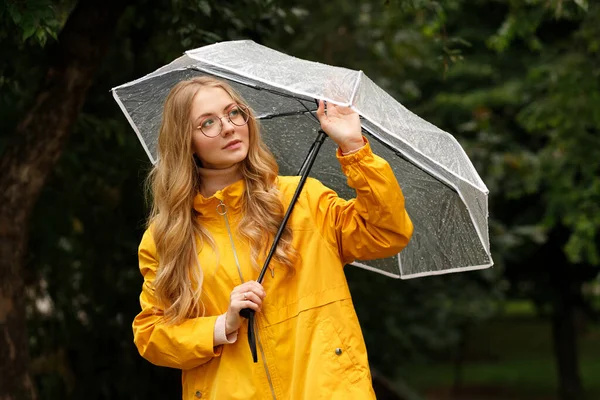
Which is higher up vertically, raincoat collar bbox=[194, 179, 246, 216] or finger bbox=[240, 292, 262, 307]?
raincoat collar bbox=[194, 179, 246, 216]

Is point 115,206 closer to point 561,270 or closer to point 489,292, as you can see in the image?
point 489,292

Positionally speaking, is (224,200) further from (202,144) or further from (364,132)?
(364,132)

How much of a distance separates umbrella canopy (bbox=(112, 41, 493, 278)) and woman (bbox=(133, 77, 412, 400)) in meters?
0.14

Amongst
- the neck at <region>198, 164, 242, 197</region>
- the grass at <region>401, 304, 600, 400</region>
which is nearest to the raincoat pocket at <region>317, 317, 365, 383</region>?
the neck at <region>198, 164, 242, 197</region>

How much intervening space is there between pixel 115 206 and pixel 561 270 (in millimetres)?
10060

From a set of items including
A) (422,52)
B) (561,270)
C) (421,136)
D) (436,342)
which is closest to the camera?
(421,136)

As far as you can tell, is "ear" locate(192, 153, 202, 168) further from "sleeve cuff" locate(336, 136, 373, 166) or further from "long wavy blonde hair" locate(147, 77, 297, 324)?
"sleeve cuff" locate(336, 136, 373, 166)

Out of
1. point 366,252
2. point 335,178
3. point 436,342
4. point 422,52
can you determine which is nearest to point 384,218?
point 366,252

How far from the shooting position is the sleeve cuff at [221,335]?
328 cm

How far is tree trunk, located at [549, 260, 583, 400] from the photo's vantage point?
16.2 m

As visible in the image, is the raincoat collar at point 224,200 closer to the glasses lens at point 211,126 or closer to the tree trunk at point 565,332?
the glasses lens at point 211,126

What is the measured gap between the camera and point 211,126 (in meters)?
3.46

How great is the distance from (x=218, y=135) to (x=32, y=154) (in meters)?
1.77

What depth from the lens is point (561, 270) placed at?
52.2ft
